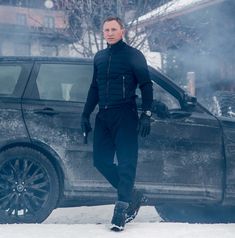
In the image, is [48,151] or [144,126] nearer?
[144,126]

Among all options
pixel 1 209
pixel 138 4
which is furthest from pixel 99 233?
pixel 138 4

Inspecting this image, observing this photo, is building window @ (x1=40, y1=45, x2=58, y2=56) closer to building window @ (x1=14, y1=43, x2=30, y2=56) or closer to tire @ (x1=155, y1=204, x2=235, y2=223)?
building window @ (x1=14, y1=43, x2=30, y2=56)

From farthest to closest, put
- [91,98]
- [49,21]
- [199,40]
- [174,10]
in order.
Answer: [49,21] → [199,40] → [174,10] → [91,98]

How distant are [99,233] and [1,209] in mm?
1142

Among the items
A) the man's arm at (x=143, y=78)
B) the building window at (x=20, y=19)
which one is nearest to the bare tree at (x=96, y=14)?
the man's arm at (x=143, y=78)

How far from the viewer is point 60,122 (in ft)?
16.3

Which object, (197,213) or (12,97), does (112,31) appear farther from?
(197,213)

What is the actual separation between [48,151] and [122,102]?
41.3 inches

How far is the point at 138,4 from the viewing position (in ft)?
45.8

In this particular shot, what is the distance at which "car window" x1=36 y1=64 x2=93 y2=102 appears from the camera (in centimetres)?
509

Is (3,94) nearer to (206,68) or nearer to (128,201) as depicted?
(128,201)

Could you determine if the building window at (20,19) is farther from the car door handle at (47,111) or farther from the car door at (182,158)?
the car door at (182,158)

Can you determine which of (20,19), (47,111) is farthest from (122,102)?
(20,19)

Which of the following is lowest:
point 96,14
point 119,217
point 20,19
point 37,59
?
point 119,217
